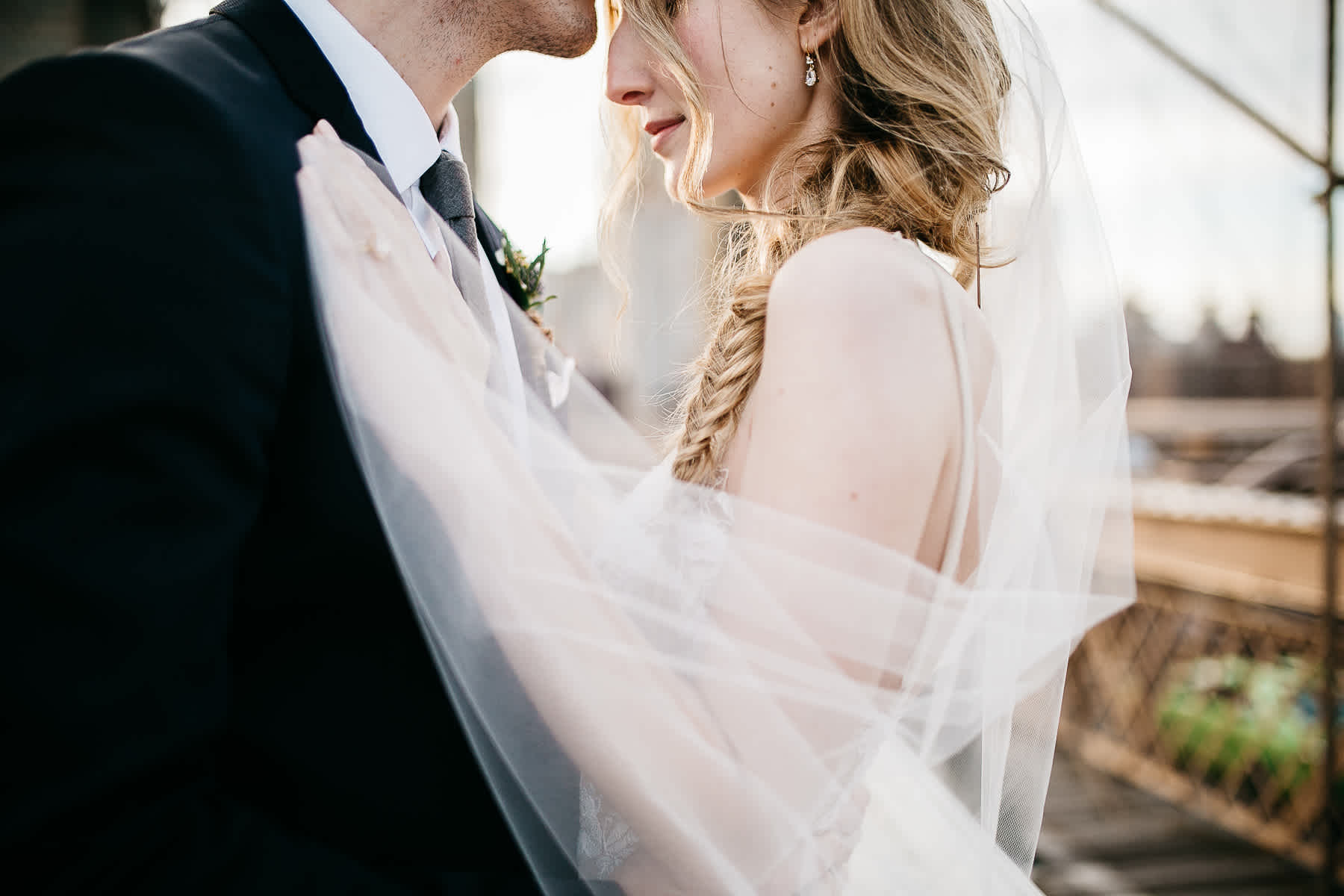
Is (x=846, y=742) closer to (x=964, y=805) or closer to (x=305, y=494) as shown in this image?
(x=964, y=805)

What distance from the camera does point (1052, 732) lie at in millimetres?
1386

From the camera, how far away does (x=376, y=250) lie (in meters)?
0.93

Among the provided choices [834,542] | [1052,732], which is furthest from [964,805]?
[834,542]

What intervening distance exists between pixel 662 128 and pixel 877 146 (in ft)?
1.27

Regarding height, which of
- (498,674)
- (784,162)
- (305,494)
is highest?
(784,162)

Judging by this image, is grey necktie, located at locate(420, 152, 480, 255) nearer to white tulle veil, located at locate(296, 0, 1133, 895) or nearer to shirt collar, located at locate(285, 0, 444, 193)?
shirt collar, located at locate(285, 0, 444, 193)

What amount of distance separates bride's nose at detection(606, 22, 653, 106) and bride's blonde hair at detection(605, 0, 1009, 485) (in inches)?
1.5

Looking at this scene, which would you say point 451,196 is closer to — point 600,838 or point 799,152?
point 799,152

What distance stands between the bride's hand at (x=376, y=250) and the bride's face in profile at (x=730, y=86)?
65 centimetres

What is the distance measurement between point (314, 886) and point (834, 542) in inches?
24.9

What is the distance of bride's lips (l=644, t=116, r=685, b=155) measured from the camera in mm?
1553

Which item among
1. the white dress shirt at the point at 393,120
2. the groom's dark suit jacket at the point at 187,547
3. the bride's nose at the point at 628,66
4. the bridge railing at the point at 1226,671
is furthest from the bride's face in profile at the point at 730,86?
the bridge railing at the point at 1226,671

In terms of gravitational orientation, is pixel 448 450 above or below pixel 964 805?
above

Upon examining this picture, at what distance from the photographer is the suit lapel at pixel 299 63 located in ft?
3.39
